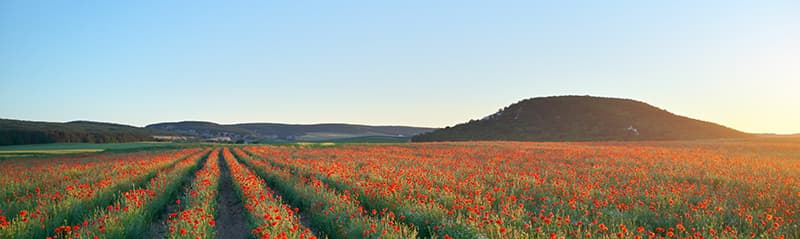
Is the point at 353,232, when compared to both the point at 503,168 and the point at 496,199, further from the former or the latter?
the point at 503,168

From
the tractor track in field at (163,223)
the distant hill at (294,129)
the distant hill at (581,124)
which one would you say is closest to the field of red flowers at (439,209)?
the tractor track in field at (163,223)

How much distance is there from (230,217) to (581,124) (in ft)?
233

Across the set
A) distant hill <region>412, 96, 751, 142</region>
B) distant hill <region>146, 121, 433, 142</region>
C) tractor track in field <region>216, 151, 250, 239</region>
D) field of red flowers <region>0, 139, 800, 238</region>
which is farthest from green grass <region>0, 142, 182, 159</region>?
distant hill <region>146, 121, 433, 142</region>

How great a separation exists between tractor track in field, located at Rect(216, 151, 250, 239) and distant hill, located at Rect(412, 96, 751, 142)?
60.1m

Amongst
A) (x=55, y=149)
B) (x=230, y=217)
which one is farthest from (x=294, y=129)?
(x=230, y=217)

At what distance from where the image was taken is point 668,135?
61062mm

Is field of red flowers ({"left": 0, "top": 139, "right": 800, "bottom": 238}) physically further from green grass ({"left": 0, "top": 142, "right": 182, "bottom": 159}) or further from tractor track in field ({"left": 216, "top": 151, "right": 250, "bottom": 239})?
green grass ({"left": 0, "top": 142, "right": 182, "bottom": 159})

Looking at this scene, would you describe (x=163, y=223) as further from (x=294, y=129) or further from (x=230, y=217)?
(x=294, y=129)

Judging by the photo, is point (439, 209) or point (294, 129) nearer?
point (439, 209)

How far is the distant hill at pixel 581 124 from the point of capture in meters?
64.1

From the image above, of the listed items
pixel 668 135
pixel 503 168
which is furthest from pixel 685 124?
pixel 503 168

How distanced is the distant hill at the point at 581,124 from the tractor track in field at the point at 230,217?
60.1 metres

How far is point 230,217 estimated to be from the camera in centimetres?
1011

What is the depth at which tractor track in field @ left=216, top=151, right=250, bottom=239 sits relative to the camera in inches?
336
